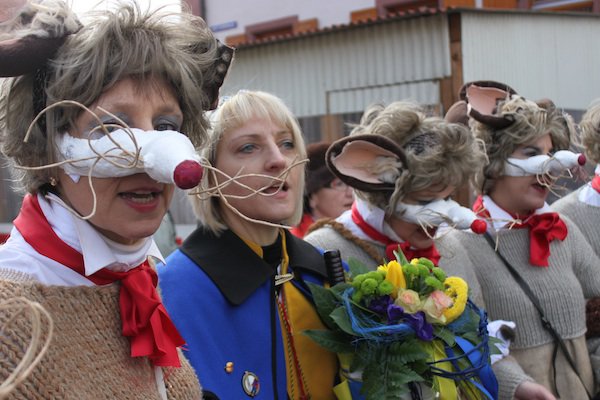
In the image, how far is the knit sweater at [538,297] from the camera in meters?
3.48

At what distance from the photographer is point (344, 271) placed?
267 centimetres

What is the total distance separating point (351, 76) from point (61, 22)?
7.00 meters

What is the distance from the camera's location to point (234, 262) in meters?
2.45

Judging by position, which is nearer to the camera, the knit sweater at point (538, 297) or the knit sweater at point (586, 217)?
the knit sweater at point (538, 297)

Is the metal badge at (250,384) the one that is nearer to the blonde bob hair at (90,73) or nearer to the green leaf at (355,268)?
the green leaf at (355,268)

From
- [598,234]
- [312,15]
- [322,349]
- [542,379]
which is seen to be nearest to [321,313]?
[322,349]

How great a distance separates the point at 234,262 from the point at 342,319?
0.43m

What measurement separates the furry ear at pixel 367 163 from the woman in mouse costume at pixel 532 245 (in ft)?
2.52

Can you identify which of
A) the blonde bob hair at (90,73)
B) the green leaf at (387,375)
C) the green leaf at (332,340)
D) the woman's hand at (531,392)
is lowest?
the woman's hand at (531,392)

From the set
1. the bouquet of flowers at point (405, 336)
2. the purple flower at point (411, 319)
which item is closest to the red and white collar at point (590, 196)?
the bouquet of flowers at point (405, 336)

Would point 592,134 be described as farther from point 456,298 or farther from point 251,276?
point 251,276

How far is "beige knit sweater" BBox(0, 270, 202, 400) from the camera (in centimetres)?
137

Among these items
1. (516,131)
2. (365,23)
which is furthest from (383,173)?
(365,23)

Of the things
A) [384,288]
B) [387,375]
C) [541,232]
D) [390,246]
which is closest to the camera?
[387,375]
